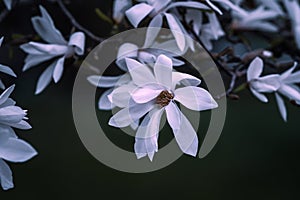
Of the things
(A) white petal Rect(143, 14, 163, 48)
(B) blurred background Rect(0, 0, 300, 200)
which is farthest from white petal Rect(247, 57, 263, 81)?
(B) blurred background Rect(0, 0, 300, 200)

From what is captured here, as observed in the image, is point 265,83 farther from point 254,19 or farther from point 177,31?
point 254,19

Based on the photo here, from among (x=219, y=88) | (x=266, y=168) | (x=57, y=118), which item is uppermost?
(x=219, y=88)

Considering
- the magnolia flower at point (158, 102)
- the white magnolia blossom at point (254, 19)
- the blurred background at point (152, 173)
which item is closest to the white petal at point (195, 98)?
the magnolia flower at point (158, 102)

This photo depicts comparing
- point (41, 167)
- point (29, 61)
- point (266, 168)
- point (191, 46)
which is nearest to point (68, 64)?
point (29, 61)

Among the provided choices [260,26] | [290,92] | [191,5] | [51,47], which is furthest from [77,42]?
[260,26]

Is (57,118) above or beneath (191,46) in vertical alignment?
beneath

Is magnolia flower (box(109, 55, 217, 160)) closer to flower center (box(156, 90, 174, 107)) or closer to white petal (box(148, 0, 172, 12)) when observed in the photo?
flower center (box(156, 90, 174, 107))

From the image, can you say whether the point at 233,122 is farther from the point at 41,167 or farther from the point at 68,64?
the point at 68,64
